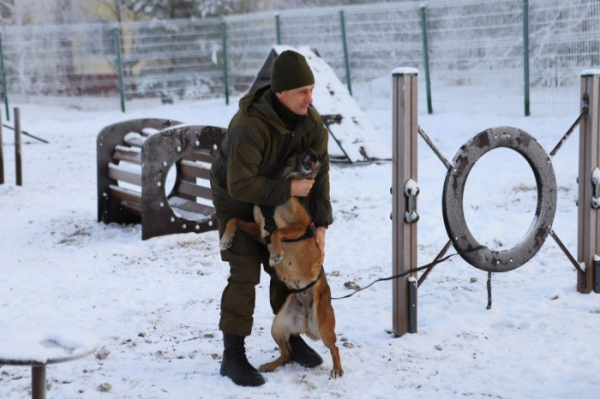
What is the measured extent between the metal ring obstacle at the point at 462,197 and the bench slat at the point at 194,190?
12.1ft

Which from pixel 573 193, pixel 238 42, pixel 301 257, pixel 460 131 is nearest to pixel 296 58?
pixel 301 257

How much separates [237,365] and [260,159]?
1.06 meters

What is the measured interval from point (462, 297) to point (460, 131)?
350 inches

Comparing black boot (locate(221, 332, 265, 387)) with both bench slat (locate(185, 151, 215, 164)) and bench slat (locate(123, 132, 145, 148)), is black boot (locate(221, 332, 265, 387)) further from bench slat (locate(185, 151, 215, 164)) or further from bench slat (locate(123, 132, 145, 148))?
bench slat (locate(123, 132, 145, 148))

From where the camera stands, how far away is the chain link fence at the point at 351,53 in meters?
14.4

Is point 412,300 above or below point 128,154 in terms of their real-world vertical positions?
below

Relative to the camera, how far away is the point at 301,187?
418 centimetres

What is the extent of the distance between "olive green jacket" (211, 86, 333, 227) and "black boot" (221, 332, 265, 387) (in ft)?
2.04

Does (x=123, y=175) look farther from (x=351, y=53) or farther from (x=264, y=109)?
(x=351, y=53)

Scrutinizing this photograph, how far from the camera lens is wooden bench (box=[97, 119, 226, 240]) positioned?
791 centimetres

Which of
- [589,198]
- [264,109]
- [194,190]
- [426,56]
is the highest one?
[426,56]

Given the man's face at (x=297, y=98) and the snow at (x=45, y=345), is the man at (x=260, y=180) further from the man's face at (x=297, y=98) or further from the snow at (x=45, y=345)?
the snow at (x=45, y=345)

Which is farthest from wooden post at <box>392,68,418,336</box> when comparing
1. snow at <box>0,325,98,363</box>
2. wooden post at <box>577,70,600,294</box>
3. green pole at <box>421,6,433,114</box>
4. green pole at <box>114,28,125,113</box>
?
A: green pole at <box>114,28,125,113</box>

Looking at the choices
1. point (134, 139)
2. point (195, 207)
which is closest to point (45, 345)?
point (195, 207)
